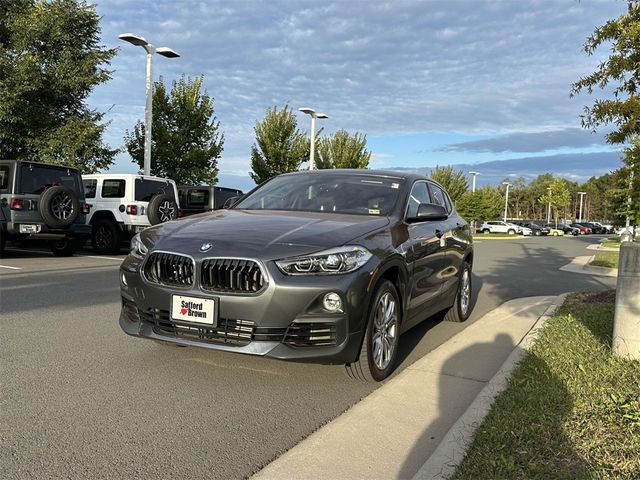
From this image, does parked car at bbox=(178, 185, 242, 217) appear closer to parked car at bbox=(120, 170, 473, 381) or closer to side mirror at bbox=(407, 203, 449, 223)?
parked car at bbox=(120, 170, 473, 381)

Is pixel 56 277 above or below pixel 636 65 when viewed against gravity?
below

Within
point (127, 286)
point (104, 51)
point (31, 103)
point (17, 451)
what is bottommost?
point (17, 451)

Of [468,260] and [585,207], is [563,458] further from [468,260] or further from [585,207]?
[585,207]

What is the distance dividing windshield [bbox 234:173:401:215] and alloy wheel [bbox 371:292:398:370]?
905 mm

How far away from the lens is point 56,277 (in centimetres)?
909

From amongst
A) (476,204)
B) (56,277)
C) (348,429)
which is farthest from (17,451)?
(476,204)

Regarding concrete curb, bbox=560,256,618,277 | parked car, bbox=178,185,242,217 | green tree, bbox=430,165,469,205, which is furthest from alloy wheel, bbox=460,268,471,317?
green tree, bbox=430,165,469,205

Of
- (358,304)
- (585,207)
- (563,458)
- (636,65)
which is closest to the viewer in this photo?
(563,458)

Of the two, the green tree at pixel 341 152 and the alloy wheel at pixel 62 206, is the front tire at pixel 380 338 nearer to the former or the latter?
the alloy wheel at pixel 62 206

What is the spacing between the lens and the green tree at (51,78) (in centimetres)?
1673

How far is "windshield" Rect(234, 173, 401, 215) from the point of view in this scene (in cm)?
498

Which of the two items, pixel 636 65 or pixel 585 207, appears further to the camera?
pixel 585 207

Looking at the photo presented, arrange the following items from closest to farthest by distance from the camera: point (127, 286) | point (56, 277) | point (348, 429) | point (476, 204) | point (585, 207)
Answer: point (348, 429), point (127, 286), point (56, 277), point (476, 204), point (585, 207)

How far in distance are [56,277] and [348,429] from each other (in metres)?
7.25
